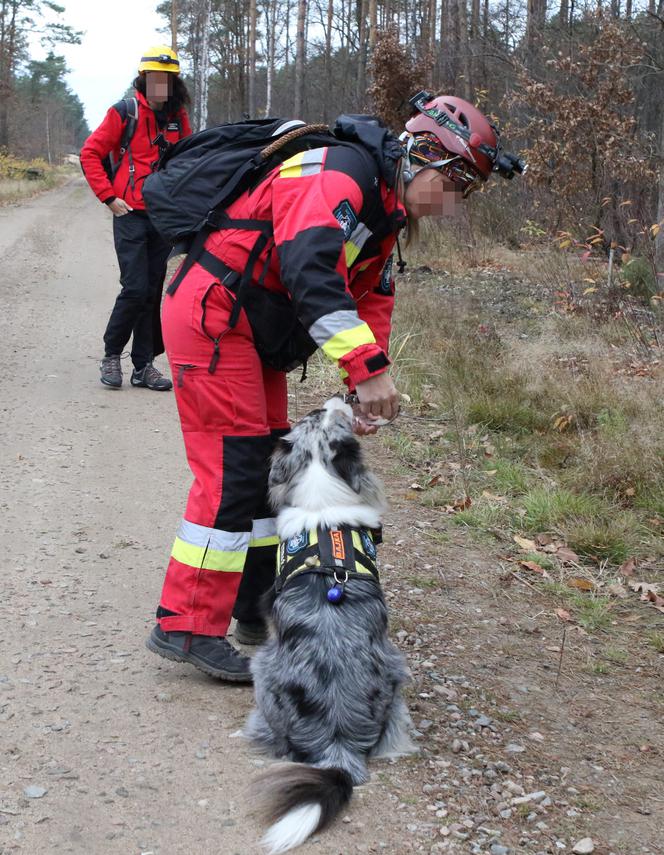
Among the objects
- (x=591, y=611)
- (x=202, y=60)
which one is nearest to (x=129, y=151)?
(x=591, y=611)

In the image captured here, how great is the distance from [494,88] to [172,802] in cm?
2080

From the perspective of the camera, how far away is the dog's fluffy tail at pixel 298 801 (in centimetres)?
266

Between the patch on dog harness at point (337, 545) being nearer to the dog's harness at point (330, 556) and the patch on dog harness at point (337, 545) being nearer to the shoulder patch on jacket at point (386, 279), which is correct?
the dog's harness at point (330, 556)

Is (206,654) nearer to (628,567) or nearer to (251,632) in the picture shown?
(251,632)

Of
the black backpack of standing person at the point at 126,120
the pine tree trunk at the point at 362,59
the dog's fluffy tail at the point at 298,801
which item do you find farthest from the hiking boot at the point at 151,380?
the pine tree trunk at the point at 362,59

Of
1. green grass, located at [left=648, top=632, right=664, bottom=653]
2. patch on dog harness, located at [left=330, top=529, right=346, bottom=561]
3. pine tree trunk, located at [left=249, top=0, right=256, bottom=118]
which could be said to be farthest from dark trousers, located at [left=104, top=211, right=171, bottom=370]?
pine tree trunk, located at [left=249, top=0, right=256, bottom=118]

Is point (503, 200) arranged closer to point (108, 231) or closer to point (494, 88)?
point (494, 88)

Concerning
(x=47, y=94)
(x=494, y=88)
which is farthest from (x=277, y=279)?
(x=47, y=94)

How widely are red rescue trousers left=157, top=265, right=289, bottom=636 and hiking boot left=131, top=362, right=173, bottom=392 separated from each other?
14.5 ft

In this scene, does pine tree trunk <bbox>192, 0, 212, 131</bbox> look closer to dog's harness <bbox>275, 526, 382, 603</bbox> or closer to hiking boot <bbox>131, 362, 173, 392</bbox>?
hiking boot <bbox>131, 362, 173, 392</bbox>

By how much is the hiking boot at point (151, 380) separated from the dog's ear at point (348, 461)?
4815 millimetres

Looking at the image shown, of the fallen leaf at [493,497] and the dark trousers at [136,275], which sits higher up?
the dark trousers at [136,275]

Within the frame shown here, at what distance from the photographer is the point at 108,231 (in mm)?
21781

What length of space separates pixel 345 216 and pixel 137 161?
4.91 metres
